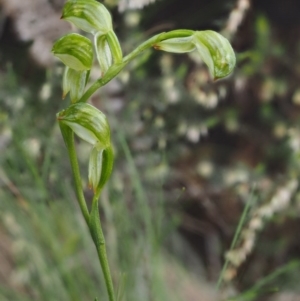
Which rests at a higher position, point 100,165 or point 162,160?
point 100,165

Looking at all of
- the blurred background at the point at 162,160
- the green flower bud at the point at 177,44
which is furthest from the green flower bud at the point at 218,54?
the blurred background at the point at 162,160

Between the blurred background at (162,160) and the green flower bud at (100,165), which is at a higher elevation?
the green flower bud at (100,165)

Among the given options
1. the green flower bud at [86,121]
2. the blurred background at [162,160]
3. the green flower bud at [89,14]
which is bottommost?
the blurred background at [162,160]

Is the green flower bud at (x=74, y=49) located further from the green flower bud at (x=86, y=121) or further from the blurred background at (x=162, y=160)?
the blurred background at (x=162, y=160)

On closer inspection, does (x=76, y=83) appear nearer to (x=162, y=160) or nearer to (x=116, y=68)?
(x=116, y=68)

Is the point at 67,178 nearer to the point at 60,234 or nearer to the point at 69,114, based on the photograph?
the point at 60,234

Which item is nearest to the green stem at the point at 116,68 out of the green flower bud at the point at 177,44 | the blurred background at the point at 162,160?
the green flower bud at the point at 177,44

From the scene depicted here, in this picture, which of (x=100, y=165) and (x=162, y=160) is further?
(x=162, y=160)

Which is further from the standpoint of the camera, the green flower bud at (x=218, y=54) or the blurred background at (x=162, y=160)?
the blurred background at (x=162, y=160)

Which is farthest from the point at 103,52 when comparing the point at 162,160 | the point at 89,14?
the point at 162,160
